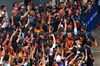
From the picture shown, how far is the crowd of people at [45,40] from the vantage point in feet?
21.7

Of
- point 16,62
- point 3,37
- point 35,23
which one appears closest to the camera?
point 16,62

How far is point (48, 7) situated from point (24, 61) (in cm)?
471

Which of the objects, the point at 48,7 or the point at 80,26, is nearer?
the point at 80,26

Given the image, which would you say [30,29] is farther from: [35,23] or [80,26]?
[80,26]

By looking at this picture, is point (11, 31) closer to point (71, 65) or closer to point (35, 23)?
point (35, 23)

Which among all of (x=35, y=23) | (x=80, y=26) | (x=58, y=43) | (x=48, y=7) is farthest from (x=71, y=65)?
(x=48, y=7)

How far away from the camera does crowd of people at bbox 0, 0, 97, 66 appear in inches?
261

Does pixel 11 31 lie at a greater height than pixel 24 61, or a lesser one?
greater

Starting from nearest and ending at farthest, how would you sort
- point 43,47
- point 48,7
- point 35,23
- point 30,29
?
point 43,47 < point 30,29 < point 35,23 < point 48,7

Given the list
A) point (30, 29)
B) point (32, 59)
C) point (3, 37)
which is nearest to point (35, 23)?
point (30, 29)

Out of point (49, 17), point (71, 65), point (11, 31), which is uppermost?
point (49, 17)

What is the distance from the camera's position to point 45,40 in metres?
7.61

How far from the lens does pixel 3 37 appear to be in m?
7.95

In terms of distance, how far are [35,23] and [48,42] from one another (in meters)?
1.96
